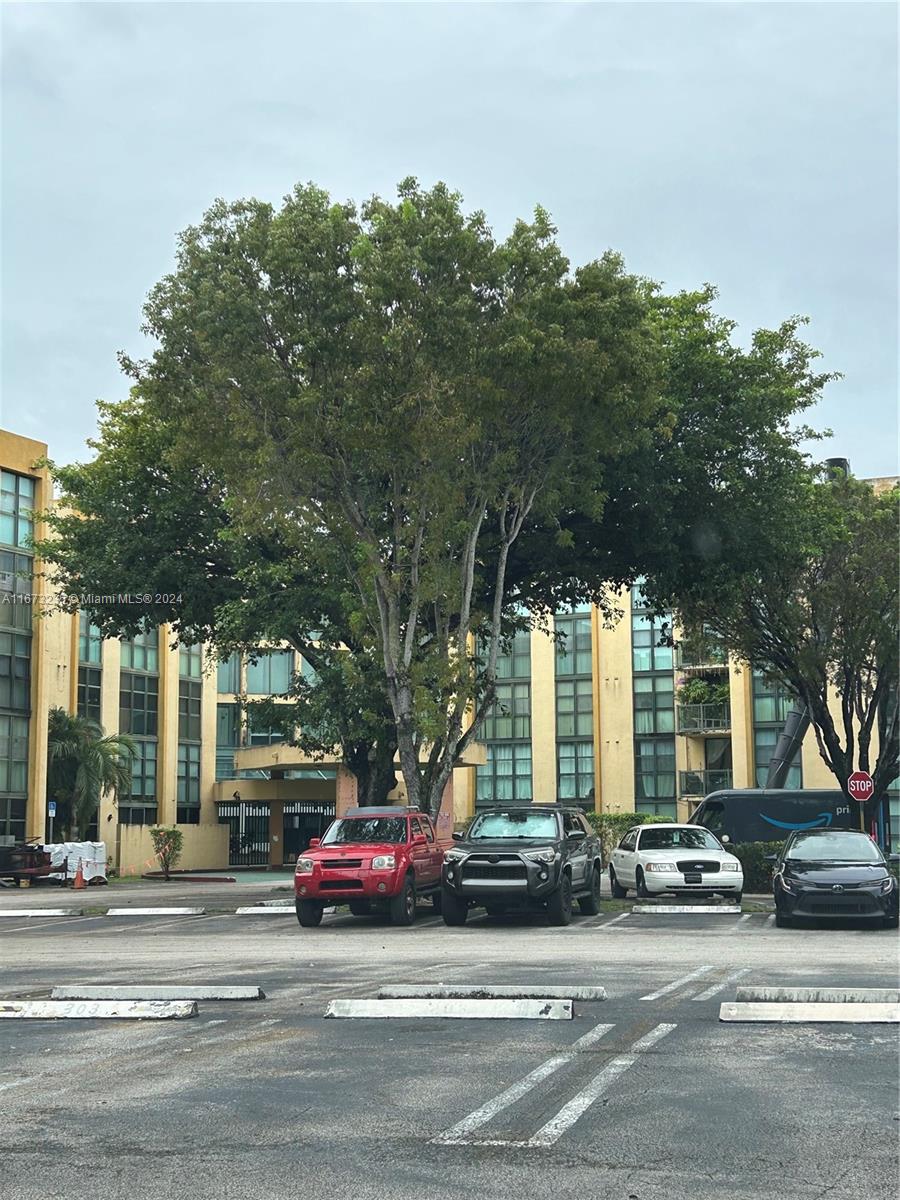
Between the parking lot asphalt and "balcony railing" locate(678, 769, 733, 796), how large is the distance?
52.0 metres

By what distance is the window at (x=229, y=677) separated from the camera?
217 ft

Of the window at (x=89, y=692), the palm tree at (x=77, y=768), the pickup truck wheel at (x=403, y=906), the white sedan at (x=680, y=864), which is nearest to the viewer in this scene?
the pickup truck wheel at (x=403, y=906)

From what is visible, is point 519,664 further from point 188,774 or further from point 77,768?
point 77,768

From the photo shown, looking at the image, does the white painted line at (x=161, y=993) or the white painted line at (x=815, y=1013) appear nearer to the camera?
the white painted line at (x=815, y=1013)

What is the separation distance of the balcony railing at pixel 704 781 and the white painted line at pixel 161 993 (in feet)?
180

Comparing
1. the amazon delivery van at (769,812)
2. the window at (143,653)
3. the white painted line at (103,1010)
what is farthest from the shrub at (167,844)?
the white painted line at (103,1010)

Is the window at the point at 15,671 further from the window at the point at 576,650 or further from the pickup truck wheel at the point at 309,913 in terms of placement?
the window at the point at 576,650

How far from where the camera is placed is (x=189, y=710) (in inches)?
2534

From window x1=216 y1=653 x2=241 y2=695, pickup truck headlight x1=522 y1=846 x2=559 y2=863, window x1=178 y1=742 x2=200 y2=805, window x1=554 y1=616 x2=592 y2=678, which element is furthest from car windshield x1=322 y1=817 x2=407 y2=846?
window x1=554 y1=616 x2=592 y2=678

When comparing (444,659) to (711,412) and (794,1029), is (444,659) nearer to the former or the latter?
(711,412)

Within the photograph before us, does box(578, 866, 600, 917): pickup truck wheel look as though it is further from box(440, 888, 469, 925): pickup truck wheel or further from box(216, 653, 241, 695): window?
box(216, 653, 241, 695): window

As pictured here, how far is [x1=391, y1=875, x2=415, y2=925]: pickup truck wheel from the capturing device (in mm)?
21906

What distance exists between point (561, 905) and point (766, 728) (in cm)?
4475

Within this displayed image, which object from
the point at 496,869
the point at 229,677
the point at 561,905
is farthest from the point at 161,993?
the point at 229,677
